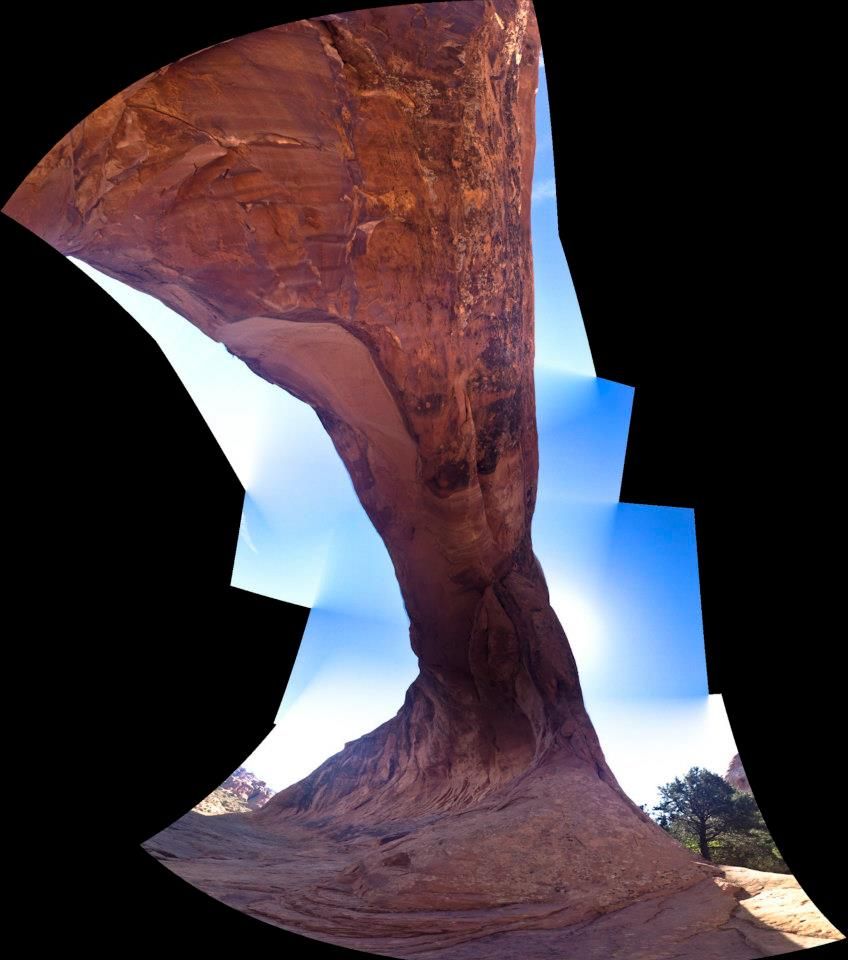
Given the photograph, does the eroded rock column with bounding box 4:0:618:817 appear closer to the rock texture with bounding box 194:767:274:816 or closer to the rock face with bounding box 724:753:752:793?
the rock face with bounding box 724:753:752:793

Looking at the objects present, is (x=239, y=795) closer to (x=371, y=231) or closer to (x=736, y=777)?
(x=736, y=777)

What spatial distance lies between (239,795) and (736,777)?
22.0 ft

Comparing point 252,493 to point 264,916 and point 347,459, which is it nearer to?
point 347,459

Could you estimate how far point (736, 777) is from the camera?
388 inches

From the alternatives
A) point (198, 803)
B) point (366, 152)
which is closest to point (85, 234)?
point (366, 152)

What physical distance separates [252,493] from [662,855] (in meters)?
6.89

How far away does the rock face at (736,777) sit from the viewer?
972 centimetres

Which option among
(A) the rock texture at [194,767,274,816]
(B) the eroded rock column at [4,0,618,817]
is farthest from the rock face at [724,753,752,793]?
(A) the rock texture at [194,767,274,816]

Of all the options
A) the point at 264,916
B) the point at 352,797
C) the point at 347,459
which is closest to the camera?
the point at 264,916

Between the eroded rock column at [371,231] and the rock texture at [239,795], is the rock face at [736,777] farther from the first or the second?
the rock texture at [239,795]

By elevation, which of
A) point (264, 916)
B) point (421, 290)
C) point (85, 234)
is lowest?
point (264, 916)

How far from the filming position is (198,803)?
380 inches

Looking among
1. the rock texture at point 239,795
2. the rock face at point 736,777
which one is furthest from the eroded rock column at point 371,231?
the rock texture at point 239,795

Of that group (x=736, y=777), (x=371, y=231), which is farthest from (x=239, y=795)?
(x=371, y=231)
